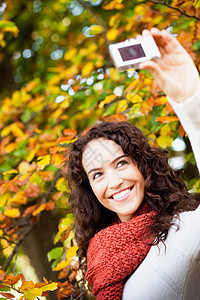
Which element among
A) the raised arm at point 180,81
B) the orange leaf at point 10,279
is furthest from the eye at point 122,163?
the orange leaf at point 10,279

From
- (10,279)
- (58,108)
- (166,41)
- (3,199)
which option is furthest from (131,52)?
(58,108)

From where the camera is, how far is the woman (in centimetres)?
127

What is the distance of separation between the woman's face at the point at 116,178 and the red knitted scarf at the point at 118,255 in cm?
9

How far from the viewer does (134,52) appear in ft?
3.76

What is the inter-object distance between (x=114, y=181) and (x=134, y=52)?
663mm

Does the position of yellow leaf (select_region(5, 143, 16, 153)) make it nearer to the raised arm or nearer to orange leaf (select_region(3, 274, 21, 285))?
orange leaf (select_region(3, 274, 21, 285))

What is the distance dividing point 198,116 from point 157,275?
2.10ft

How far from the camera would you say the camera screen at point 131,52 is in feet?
3.72

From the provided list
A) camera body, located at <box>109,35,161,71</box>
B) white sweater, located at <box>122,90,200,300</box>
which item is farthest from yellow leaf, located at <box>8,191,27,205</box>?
camera body, located at <box>109,35,161,71</box>

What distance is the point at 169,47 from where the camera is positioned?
1.16 meters

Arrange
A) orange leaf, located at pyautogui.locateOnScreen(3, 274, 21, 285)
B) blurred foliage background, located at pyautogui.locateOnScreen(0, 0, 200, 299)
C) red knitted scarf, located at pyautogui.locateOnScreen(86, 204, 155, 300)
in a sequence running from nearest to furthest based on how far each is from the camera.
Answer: red knitted scarf, located at pyautogui.locateOnScreen(86, 204, 155, 300) → orange leaf, located at pyautogui.locateOnScreen(3, 274, 21, 285) → blurred foliage background, located at pyautogui.locateOnScreen(0, 0, 200, 299)

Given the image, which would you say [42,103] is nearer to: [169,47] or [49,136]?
[49,136]

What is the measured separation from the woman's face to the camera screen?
0.62 meters

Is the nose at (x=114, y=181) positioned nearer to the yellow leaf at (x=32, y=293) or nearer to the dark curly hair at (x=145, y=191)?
the dark curly hair at (x=145, y=191)
